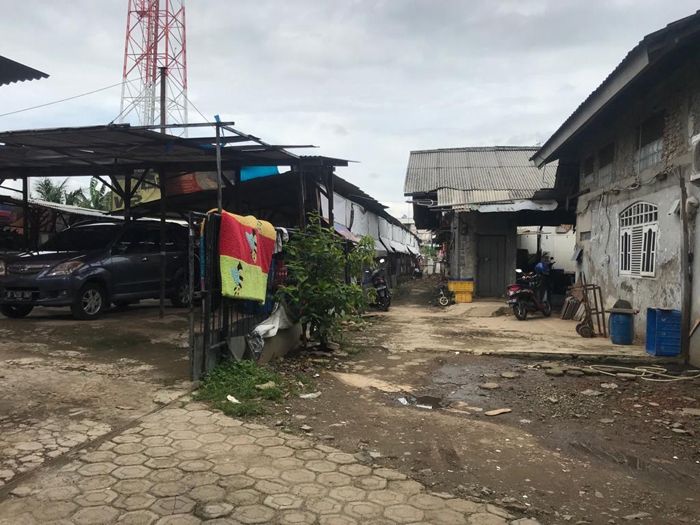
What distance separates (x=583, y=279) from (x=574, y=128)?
345cm

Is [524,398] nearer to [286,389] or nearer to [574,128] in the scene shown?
[286,389]

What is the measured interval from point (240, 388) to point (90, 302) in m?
5.00

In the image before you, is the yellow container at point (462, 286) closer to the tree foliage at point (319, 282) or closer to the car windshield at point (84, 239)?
the tree foliage at point (319, 282)

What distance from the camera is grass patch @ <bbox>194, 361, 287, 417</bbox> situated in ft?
14.6

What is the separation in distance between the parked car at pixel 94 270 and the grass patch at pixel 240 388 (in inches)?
168

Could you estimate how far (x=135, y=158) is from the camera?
8.97 m

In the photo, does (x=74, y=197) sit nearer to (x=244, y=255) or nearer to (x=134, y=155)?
(x=134, y=155)

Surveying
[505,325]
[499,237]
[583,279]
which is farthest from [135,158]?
[499,237]

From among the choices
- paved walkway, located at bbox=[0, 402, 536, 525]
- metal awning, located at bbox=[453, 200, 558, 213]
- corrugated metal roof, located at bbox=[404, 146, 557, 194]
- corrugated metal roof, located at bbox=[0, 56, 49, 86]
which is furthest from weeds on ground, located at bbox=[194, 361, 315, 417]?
corrugated metal roof, located at bbox=[404, 146, 557, 194]

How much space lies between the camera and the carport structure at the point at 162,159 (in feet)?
21.6

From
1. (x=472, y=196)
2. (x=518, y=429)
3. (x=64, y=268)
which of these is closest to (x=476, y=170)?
(x=472, y=196)

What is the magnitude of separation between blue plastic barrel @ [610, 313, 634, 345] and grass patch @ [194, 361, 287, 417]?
18.8 ft

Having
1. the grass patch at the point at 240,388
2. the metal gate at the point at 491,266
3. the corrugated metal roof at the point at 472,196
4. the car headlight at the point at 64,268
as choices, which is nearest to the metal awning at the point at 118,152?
the car headlight at the point at 64,268

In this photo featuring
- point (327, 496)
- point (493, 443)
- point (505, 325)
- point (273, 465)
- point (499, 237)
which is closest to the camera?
point (327, 496)
